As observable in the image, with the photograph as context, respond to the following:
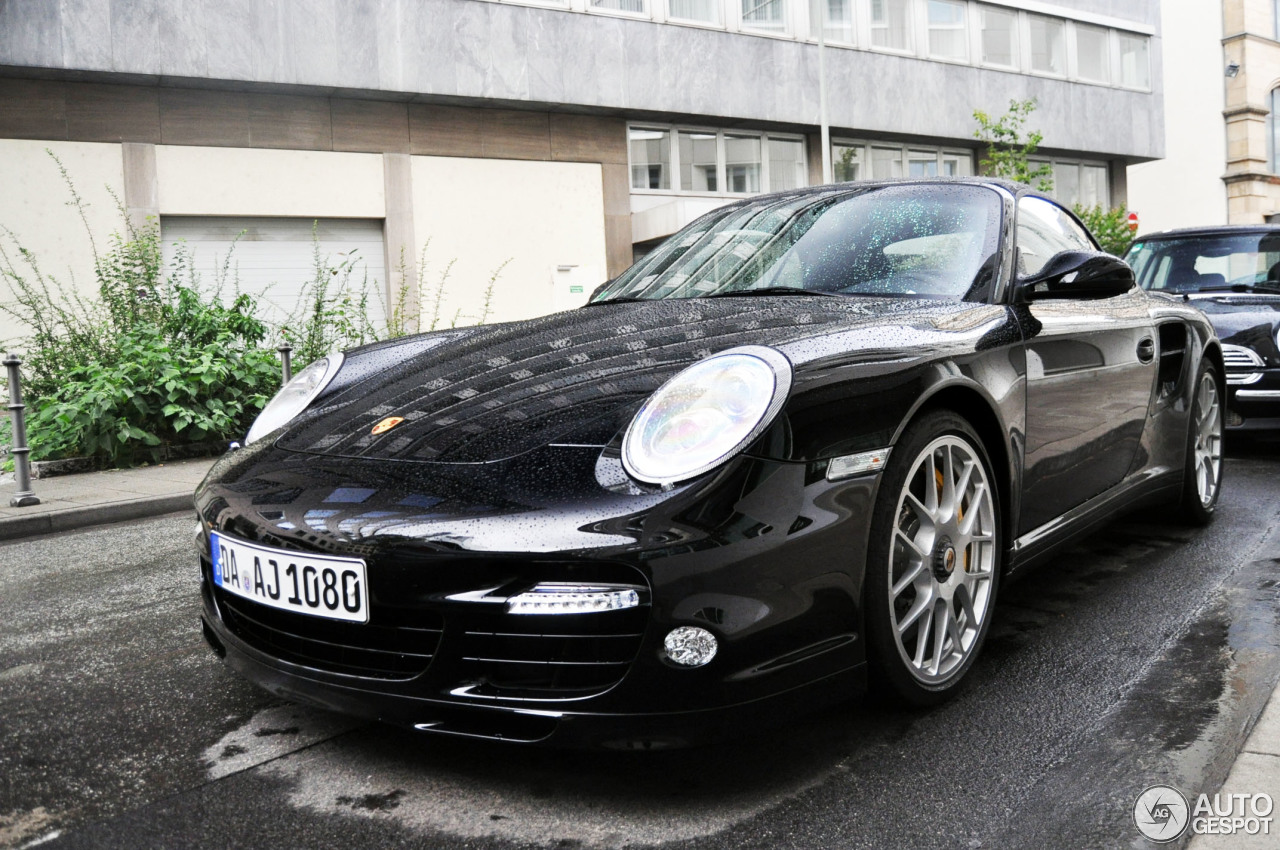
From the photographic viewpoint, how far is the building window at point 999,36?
24.4 m

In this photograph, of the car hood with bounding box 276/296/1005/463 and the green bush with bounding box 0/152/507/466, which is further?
the green bush with bounding box 0/152/507/466

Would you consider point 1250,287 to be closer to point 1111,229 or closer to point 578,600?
point 578,600

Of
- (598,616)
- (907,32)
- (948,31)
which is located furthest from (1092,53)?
(598,616)

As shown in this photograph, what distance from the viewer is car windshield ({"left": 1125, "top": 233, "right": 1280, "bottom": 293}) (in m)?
7.55

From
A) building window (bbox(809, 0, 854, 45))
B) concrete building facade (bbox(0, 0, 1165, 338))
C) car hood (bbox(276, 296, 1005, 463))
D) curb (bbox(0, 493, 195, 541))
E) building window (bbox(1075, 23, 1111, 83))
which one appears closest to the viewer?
car hood (bbox(276, 296, 1005, 463))

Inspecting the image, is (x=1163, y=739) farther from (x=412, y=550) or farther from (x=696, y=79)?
(x=696, y=79)

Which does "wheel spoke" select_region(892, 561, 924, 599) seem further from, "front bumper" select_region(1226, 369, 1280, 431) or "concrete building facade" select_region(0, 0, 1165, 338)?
"concrete building facade" select_region(0, 0, 1165, 338)

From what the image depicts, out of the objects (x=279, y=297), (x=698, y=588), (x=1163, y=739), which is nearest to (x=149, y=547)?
(x=698, y=588)

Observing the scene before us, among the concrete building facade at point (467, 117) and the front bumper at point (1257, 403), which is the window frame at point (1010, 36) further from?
the front bumper at point (1257, 403)

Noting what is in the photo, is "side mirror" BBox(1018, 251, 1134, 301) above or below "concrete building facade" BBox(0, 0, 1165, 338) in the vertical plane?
below

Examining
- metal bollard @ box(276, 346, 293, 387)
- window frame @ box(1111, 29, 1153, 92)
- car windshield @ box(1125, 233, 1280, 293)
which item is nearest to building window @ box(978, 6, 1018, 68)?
window frame @ box(1111, 29, 1153, 92)

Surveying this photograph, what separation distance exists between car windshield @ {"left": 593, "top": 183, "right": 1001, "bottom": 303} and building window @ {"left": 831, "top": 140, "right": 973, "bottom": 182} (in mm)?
18872

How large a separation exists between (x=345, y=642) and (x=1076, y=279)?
7.38 feet

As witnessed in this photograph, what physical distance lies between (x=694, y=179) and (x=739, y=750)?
19.2 metres
